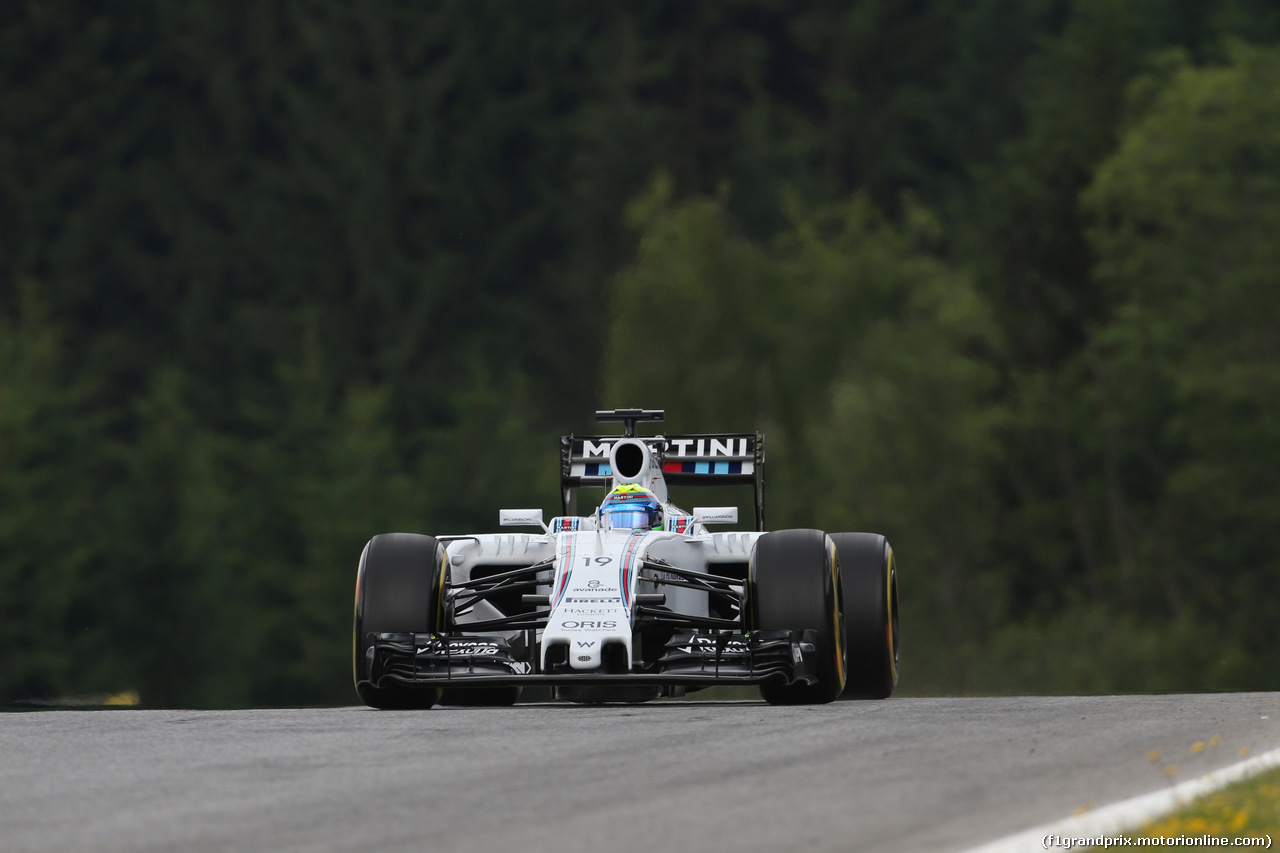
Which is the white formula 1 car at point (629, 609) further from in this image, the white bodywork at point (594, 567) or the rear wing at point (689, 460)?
the rear wing at point (689, 460)

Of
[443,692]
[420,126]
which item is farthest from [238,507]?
[443,692]

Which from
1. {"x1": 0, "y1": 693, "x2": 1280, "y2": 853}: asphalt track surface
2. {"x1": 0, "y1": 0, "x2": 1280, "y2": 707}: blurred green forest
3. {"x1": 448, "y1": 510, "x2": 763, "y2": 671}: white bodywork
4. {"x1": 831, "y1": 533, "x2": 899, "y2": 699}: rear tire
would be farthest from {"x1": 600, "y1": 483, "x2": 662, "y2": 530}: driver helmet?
{"x1": 0, "y1": 0, "x2": 1280, "y2": 707}: blurred green forest

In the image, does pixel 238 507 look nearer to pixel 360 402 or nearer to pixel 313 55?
pixel 360 402

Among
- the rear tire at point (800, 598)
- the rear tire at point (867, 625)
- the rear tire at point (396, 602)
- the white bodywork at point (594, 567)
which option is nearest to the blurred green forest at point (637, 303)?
the rear tire at point (867, 625)

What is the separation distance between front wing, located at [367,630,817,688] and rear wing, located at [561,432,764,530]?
8.38ft

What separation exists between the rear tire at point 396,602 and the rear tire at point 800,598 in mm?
1974

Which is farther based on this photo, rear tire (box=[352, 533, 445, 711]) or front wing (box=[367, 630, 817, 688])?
rear tire (box=[352, 533, 445, 711])

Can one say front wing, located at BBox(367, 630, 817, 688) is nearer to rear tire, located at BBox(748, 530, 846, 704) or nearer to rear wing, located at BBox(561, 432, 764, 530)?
rear tire, located at BBox(748, 530, 846, 704)

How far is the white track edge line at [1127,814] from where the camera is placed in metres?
7.29

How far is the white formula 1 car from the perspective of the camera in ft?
42.9

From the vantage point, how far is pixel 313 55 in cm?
7688

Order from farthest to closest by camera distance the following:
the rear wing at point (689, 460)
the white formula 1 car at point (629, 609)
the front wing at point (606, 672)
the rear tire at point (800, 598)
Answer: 1. the rear wing at point (689, 460)
2. the rear tire at point (800, 598)
3. the white formula 1 car at point (629, 609)
4. the front wing at point (606, 672)

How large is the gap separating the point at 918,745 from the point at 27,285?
53.3m

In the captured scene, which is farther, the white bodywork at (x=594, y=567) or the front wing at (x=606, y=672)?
the white bodywork at (x=594, y=567)
